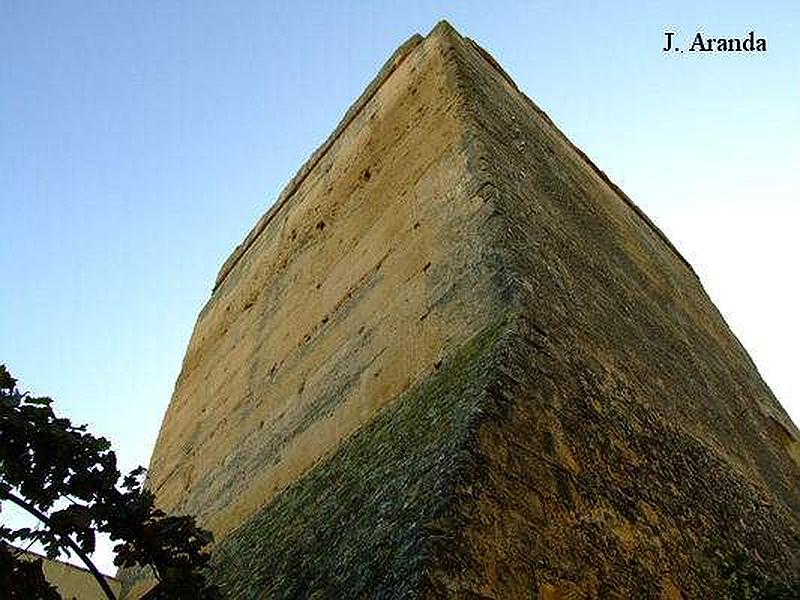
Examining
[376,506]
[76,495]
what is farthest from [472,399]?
[76,495]

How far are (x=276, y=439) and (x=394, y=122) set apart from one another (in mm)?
2065

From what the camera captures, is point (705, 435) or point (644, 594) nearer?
point (644, 594)

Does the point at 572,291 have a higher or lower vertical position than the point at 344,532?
higher

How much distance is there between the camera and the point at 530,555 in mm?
1866

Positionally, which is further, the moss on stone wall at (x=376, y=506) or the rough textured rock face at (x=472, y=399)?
the rough textured rock face at (x=472, y=399)

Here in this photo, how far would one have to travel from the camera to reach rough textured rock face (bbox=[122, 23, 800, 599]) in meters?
2.00

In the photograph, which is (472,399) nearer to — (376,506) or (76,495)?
(376,506)

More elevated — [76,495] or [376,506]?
[76,495]

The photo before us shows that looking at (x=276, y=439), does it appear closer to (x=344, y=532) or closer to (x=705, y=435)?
(x=344, y=532)

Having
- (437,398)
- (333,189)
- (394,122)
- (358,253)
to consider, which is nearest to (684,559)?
(437,398)

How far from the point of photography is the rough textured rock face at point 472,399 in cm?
200

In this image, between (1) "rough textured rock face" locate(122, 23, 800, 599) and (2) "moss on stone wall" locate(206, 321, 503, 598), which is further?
(1) "rough textured rock face" locate(122, 23, 800, 599)

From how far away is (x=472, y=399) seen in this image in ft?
7.18

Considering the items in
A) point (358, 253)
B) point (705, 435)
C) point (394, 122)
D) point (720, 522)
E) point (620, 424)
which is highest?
point (394, 122)
